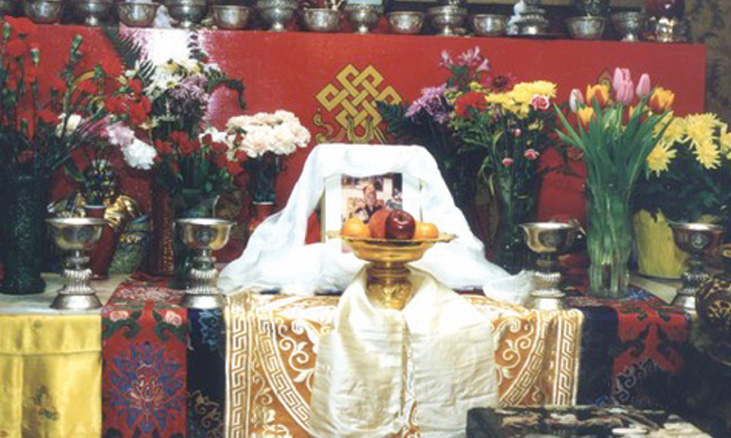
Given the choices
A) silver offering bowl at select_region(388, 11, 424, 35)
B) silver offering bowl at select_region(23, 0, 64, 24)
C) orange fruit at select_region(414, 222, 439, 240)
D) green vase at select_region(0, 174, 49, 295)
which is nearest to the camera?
orange fruit at select_region(414, 222, 439, 240)

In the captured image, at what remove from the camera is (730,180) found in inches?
137

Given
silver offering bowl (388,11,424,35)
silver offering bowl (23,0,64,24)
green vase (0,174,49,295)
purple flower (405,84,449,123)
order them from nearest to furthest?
1. green vase (0,174,49,295)
2. purple flower (405,84,449,123)
3. silver offering bowl (23,0,64,24)
4. silver offering bowl (388,11,424,35)

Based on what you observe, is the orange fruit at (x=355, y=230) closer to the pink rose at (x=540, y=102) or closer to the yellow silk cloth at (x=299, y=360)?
the yellow silk cloth at (x=299, y=360)

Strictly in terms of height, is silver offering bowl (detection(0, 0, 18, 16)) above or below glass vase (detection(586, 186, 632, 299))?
above

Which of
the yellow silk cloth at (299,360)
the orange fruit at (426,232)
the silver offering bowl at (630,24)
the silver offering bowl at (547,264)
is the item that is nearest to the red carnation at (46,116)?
the yellow silk cloth at (299,360)

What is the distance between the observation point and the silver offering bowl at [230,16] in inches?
150

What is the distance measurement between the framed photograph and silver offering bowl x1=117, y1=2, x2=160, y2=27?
88 centimetres

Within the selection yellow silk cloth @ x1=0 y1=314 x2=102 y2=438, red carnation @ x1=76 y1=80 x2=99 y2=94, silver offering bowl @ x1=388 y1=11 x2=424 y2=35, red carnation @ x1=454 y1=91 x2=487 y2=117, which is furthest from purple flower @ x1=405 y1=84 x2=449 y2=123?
yellow silk cloth @ x1=0 y1=314 x2=102 y2=438

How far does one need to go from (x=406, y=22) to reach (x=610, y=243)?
1122 mm

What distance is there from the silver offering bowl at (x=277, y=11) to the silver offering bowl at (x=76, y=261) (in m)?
1.16

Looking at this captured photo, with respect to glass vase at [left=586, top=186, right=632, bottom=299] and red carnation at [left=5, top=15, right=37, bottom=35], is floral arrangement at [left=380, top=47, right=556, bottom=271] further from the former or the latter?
red carnation at [left=5, top=15, right=37, bottom=35]

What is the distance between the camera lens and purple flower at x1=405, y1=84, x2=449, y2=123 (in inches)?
141

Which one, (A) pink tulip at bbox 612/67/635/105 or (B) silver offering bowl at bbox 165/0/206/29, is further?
(B) silver offering bowl at bbox 165/0/206/29

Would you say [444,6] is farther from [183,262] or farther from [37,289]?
[37,289]
